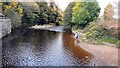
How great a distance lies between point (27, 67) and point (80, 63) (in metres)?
7.10

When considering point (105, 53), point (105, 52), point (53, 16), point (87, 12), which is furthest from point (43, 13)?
point (105, 53)

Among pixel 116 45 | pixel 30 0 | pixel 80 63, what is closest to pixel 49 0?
pixel 30 0

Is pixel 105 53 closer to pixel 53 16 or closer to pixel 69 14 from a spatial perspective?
pixel 69 14

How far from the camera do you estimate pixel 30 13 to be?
98125 mm

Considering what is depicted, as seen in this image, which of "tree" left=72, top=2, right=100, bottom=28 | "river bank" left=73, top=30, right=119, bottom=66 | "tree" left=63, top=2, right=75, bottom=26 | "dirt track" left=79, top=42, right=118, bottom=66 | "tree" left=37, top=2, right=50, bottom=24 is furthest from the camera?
"tree" left=37, top=2, right=50, bottom=24

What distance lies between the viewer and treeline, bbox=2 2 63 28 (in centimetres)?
7362

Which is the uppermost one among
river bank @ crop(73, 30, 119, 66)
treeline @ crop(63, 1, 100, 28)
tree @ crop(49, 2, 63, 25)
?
treeline @ crop(63, 1, 100, 28)

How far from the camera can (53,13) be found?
126 meters

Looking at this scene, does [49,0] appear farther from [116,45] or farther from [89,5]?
[116,45]

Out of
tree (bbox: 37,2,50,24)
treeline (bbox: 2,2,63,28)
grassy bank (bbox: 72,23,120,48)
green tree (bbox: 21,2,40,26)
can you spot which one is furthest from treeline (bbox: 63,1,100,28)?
tree (bbox: 37,2,50,24)

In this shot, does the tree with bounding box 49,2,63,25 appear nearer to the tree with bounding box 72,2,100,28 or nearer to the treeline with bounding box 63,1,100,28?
the treeline with bounding box 63,1,100,28

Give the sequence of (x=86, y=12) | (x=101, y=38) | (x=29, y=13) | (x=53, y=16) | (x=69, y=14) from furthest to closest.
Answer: (x=53, y=16) → (x=29, y=13) → (x=69, y=14) → (x=86, y=12) → (x=101, y=38)

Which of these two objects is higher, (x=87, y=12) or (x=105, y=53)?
(x=87, y=12)

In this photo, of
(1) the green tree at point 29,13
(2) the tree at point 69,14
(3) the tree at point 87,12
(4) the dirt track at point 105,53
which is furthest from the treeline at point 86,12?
(1) the green tree at point 29,13
